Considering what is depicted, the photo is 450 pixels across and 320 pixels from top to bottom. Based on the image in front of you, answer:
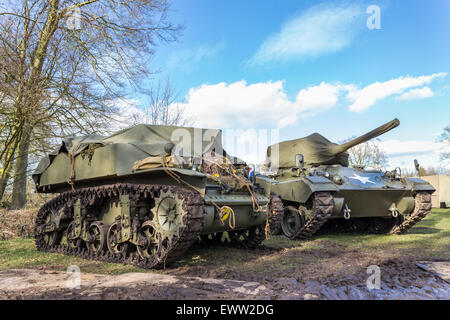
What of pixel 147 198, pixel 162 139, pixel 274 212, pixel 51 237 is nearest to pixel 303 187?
pixel 274 212

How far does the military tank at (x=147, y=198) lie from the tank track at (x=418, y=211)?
5.26m

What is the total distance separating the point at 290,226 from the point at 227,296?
659cm

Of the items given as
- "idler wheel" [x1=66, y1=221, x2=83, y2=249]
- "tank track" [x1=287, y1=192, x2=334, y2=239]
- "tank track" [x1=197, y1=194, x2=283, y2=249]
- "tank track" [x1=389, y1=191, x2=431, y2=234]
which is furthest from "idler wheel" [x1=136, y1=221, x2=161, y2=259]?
"tank track" [x1=389, y1=191, x2=431, y2=234]

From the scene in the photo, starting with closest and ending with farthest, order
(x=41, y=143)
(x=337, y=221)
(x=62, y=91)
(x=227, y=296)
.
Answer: (x=227, y=296), (x=62, y=91), (x=41, y=143), (x=337, y=221)

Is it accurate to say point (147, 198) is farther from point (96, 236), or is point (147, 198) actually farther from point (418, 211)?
point (418, 211)

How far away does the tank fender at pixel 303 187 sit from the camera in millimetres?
9172

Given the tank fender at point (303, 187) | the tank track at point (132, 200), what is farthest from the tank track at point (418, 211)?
the tank track at point (132, 200)

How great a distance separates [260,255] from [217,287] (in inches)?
111

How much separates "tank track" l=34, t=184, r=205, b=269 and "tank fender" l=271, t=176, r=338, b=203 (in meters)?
4.52

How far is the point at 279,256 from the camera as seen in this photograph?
22.5 ft

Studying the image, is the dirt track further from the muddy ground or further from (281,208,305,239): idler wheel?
(281,208,305,239): idler wheel

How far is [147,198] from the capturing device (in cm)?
625
